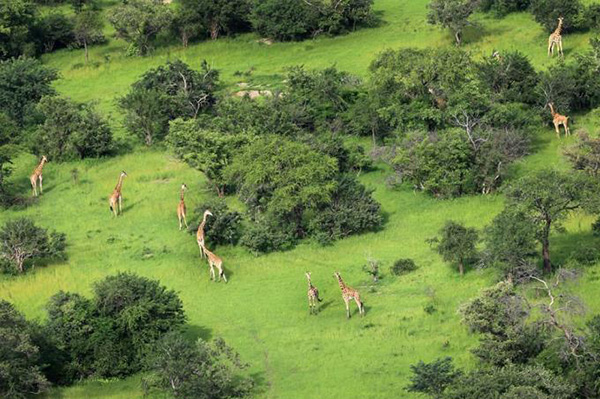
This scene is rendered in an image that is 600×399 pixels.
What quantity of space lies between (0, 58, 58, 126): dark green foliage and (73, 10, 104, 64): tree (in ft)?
28.8

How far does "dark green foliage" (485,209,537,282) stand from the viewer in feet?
191

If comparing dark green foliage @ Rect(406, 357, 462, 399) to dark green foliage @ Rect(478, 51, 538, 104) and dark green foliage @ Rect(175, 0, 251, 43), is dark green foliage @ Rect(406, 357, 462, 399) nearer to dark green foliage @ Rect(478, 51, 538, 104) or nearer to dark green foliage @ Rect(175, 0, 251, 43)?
dark green foliage @ Rect(478, 51, 538, 104)

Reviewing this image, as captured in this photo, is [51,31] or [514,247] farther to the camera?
[51,31]

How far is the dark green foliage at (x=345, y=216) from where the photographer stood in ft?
220

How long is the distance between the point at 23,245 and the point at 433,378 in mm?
23322

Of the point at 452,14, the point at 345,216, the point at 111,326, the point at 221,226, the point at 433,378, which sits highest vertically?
the point at 452,14

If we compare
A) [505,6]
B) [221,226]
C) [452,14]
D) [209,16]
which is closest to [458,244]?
[221,226]

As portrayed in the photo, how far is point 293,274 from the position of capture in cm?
6450

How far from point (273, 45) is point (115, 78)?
32.5 feet

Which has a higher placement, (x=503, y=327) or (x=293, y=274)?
(x=503, y=327)

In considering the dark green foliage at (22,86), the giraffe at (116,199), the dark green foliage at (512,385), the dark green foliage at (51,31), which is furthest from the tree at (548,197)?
the dark green foliage at (51,31)

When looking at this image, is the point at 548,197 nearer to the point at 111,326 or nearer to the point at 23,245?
the point at 111,326

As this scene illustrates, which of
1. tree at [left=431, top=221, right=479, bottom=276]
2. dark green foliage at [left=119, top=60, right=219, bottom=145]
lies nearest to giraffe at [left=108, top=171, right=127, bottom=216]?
dark green foliage at [left=119, top=60, right=219, bottom=145]

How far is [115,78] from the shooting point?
9200 centimetres
